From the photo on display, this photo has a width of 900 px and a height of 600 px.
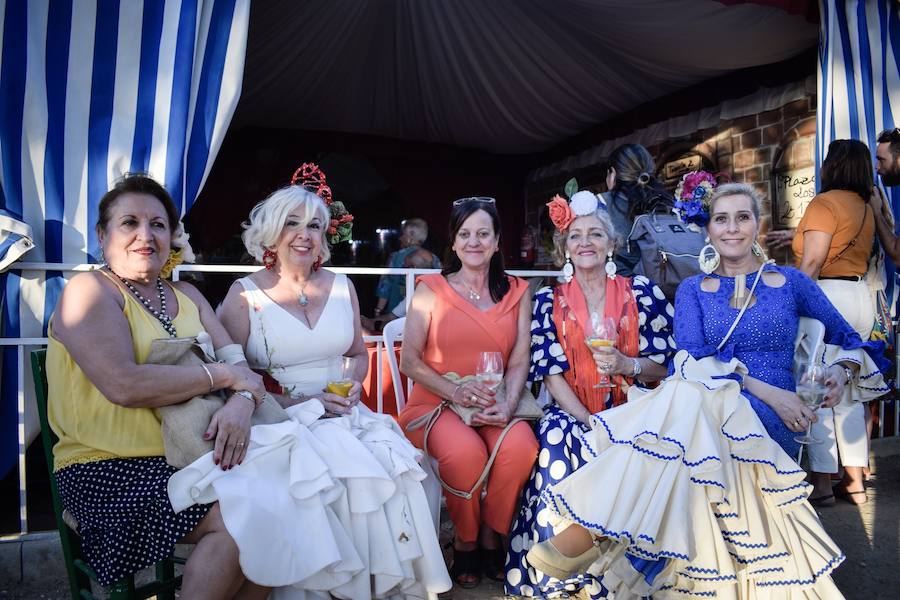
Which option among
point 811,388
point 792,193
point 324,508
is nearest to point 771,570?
point 811,388

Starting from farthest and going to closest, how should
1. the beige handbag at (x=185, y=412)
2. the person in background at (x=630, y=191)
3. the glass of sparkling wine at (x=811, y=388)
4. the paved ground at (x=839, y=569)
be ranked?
the person in background at (x=630, y=191) < the paved ground at (x=839, y=569) < the glass of sparkling wine at (x=811, y=388) < the beige handbag at (x=185, y=412)

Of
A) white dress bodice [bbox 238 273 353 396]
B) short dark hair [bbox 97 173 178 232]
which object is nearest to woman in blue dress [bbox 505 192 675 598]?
white dress bodice [bbox 238 273 353 396]

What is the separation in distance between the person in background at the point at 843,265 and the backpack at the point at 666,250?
0.66 m

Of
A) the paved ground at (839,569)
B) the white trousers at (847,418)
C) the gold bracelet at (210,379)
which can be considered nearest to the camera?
the gold bracelet at (210,379)

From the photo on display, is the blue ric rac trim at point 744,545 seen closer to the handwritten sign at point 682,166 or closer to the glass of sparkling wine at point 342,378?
the glass of sparkling wine at point 342,378

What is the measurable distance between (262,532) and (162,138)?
2.28m

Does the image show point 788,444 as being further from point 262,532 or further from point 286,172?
point 286,172

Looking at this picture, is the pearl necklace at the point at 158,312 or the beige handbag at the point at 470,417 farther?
the beige handbag at the point at 470,417

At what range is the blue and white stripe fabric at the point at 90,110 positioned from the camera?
10.1ft

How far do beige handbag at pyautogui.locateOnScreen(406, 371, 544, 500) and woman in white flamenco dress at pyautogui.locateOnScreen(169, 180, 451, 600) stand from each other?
0.89 feet

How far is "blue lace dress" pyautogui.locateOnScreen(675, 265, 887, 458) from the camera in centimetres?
265

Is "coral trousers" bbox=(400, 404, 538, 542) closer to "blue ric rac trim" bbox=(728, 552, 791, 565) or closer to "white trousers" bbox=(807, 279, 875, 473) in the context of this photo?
"blue ric rac trim" bbox=(728, 552, 791, 565)

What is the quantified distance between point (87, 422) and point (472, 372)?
166 cm

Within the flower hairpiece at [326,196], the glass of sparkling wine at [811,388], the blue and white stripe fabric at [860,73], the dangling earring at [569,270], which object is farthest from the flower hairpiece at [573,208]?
the blue and white stripe fabric at [860,73]
